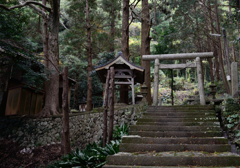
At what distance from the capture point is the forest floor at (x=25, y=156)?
28.0 ft

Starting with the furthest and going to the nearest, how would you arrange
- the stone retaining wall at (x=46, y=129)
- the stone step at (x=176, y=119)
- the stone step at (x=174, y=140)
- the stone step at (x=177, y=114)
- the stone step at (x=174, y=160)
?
the stone retaining wall at (x=46, y=129) → the stone step at (x=177, y=114) → the stone step at (x=176, y=119) → the stone step at (x=174, y=140) → the stone step at (x=174, y=160)

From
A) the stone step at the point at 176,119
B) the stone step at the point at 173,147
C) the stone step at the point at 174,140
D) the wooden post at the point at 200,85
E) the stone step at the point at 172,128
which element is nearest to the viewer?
the stone step at the point at 173,147

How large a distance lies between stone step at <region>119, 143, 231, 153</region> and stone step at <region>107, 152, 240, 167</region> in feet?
1.43

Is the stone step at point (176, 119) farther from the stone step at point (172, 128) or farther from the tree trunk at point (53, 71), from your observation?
the tree trunk at point (53, 71)

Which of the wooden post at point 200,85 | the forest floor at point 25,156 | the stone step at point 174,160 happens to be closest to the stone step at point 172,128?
the stone step at point 174,160

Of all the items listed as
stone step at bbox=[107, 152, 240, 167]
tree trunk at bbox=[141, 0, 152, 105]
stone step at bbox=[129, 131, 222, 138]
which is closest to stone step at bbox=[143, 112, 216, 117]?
stone step at bbox=[129, 131, 222, 138]

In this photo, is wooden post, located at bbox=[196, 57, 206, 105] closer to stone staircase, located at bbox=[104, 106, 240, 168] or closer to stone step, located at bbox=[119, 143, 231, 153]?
stone staircase, located at bbox=[104, 106, 240, 168]

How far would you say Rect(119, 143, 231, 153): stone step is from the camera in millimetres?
4098

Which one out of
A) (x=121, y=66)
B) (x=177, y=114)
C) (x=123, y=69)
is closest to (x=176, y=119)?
(x=177, y=114)

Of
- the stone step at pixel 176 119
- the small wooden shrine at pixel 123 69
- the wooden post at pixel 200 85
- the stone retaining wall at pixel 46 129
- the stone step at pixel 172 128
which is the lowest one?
the stone retaining wall at pixel 46 129

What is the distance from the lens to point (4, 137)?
9969mm

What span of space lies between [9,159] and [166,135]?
7701mm

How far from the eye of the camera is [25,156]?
29.8 ft

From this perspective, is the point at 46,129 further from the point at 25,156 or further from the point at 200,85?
the point at 200,85
